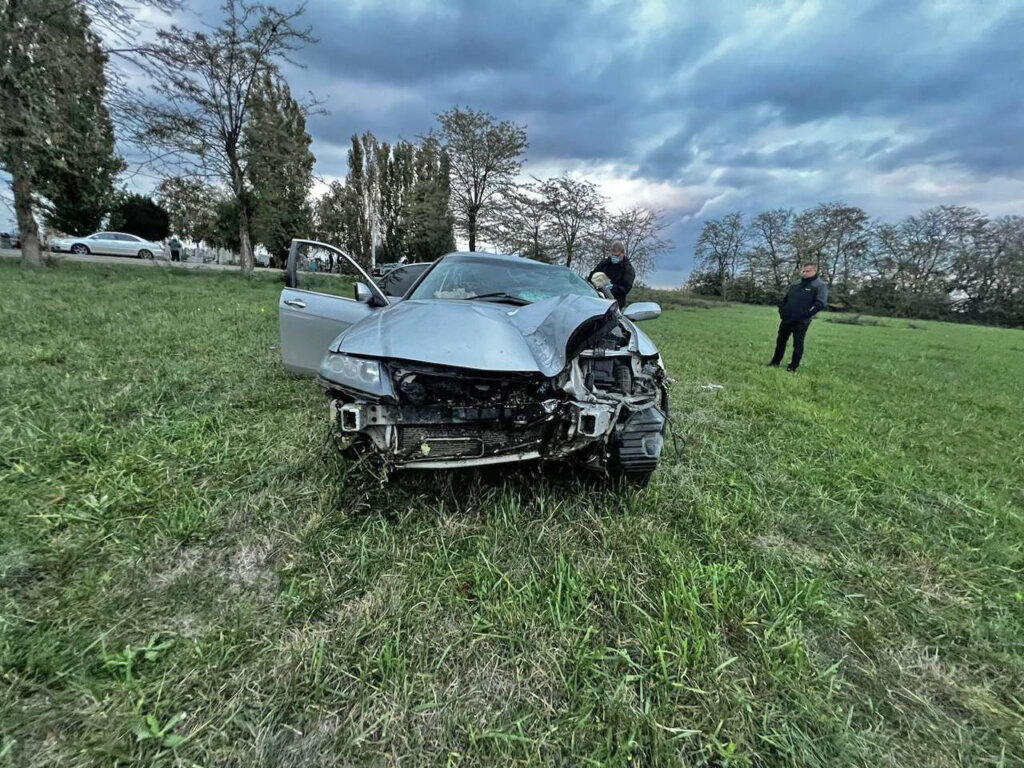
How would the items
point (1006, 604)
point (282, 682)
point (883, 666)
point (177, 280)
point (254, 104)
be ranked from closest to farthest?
point (282, 682) → point (883, 666) → point (1006, 604) → point (177, 280) → point (254, 104)

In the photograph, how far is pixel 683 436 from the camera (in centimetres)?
323

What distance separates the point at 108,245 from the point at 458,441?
2505 centimetres

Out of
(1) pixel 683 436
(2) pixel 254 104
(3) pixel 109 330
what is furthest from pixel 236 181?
(1) pixel 683 436

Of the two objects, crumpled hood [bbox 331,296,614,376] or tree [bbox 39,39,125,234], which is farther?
tree [bbox 39,39,125,234]

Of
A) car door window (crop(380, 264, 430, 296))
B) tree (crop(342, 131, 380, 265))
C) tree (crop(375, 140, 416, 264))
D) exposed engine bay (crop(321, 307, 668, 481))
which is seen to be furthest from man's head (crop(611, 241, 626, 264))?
tree (crop(375, 140, 416, 264))

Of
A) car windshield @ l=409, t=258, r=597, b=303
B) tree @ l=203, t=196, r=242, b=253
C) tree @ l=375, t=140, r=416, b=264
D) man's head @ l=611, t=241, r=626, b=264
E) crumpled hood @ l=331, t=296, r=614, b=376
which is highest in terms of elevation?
tree @ l=375, t=140, r=416, b=264

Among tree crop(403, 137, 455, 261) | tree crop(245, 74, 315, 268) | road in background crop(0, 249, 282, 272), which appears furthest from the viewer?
tree crop(403, 137, 455, 261)

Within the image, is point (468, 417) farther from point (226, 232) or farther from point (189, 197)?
point (226, 232)

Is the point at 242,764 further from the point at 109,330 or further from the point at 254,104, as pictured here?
the point at 254,104

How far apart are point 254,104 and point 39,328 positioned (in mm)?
13170

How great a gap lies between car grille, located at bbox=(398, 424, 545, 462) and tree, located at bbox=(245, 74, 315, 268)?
46.0ft

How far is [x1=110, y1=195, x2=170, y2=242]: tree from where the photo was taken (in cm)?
2700

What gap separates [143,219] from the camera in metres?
28.3

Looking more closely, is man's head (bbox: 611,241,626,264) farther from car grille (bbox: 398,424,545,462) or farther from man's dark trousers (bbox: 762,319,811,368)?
car grille (bbox: 398,424,545,462)
